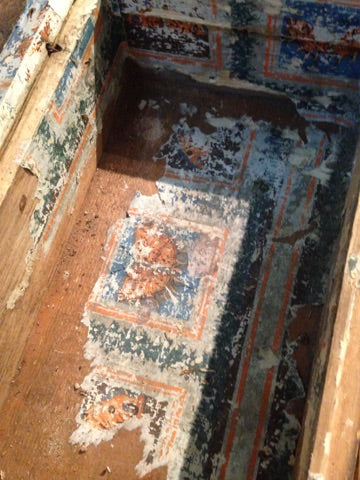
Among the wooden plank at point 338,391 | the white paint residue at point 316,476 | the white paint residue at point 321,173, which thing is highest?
the white paint residue at point 321,173

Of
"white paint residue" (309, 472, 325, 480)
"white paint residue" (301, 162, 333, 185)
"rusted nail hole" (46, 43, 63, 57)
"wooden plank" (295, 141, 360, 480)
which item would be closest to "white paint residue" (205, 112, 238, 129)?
"white paint residue" (301, 162, 333, 185)

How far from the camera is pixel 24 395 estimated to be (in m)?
2.46

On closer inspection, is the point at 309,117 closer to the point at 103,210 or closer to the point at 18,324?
the point at 103,210

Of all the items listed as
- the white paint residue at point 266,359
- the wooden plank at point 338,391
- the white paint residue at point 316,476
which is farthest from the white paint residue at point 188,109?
the white paint residue at point 316,476

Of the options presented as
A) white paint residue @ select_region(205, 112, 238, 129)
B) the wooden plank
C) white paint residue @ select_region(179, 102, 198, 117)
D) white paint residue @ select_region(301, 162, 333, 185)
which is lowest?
the wooden plank

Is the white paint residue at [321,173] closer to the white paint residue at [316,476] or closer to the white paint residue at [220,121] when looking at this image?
the white paint residue at [220,121]

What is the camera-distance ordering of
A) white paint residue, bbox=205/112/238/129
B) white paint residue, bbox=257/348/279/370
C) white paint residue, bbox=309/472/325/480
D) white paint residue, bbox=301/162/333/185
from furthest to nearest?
white paint residue, bbox=205/112/238/129
white paint residue, bbox=301/162/333/185
white paint residue, bbox=257/348/279/370
white paint residue, bbox=309/472/325/480

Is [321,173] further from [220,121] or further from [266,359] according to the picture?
[266,359]

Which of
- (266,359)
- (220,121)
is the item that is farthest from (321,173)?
(266,359)

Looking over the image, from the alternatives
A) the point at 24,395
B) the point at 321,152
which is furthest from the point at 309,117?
the point at 24,395

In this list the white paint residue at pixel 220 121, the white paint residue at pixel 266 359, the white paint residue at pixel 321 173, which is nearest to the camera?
the white paint residue at pixel 266 359

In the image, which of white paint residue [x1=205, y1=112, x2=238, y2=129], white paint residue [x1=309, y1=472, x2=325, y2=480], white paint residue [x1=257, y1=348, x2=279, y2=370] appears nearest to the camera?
white paint residue [x1=309, y1=472, x2=325, y2=480]

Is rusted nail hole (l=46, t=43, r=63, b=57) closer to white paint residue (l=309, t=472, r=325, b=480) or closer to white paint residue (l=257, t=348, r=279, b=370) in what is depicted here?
white paint residue (l=257, t=348, r=279, b=370)

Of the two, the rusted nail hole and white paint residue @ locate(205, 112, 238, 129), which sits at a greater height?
white paint residue @ locate(205, 112, 238, 129)
